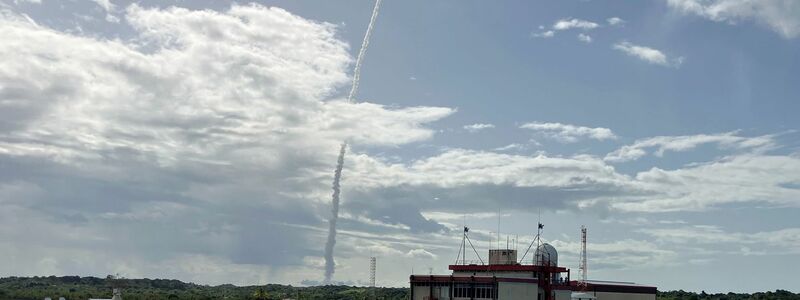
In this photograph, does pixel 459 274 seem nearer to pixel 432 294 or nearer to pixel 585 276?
pixel 432 294

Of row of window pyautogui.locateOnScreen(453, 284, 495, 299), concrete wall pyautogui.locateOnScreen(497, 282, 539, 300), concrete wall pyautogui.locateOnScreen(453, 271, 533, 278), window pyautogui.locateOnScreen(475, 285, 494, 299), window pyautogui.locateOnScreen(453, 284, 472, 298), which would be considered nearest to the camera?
concrete wall pyautogui.locateOnScreen(497, 282, 539, 300)

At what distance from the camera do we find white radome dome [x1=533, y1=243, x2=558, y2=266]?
386 ft

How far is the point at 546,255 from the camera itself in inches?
4675

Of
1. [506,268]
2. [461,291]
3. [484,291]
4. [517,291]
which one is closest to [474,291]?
[484,291]

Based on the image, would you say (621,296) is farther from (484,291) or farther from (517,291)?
Answer: (484,291)

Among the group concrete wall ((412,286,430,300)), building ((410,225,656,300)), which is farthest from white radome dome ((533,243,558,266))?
concrete wall ((412,286,430,300))

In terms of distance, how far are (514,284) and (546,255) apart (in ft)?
36.4

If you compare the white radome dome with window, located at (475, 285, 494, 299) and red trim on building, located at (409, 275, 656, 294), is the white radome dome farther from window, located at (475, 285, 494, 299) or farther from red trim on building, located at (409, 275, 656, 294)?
window, located at (475, 285, 494, 299)

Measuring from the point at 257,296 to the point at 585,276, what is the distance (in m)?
53.4

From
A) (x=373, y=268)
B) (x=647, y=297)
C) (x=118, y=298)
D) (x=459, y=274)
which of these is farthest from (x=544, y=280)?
(x=118, y=298)

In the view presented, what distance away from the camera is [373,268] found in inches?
5965

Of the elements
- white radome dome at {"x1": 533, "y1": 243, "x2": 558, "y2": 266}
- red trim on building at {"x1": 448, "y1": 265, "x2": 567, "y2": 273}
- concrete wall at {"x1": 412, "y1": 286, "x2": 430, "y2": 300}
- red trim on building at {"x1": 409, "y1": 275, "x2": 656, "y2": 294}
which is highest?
white radome dome at {"x1": 533, "y1": 243, "x2": 558, "y2": 266}

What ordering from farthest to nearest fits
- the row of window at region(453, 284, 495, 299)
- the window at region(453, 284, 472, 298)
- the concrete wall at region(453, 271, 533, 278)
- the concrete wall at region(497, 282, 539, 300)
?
the window at region(453, 284, 472, 298) → the concrete wall at region(453, 271, 533, 278) → the row of window at region(453, 284, 495, 299) → the concrete wall at region(497, 282, 539, 300)

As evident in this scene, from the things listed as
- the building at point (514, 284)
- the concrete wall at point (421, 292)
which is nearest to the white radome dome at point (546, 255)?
the building at point (514, 284)
